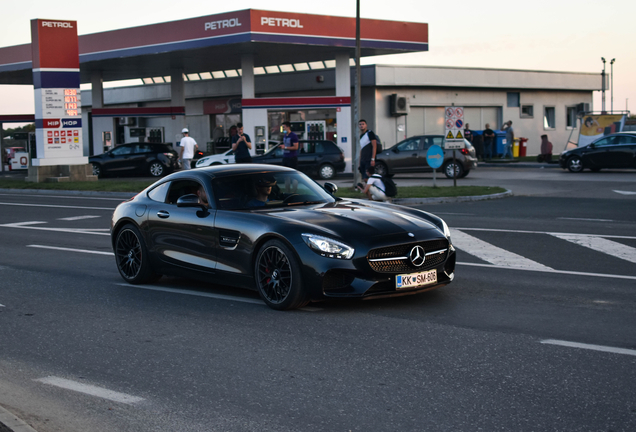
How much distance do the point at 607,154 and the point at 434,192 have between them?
12.0 meters

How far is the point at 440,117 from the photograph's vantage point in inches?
1750

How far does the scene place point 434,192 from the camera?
797 inches

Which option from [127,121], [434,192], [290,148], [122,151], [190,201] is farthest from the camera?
[127,121]

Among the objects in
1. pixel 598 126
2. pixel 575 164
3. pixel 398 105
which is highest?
pixel 398 105

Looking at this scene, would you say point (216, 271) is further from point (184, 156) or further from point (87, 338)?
point (184, 156)

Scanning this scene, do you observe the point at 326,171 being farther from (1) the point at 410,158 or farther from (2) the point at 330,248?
(2) the point at 330,248

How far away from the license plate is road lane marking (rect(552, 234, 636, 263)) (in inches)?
151

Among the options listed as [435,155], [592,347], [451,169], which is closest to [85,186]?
[435,155]

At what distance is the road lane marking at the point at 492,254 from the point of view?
956 centimetres

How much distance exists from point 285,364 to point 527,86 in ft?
144

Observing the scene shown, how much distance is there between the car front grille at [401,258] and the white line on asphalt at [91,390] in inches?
102

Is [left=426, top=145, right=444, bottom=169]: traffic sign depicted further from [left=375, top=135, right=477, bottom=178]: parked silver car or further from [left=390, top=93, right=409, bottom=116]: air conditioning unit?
[left=390, top=93, right=409, bottom=116]: air conditioning unit

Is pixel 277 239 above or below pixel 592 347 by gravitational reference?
above

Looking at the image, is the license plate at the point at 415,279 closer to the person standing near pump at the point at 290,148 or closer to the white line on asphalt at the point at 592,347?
the white line on asphalt at the point at 592,347
